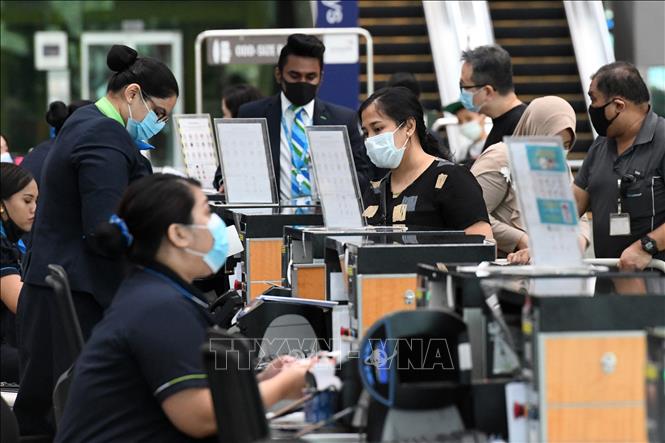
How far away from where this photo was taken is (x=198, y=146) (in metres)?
7.76

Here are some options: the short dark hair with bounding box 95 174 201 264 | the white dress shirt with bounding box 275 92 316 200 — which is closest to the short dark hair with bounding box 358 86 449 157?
the short dark hair with bounding box 95 174 201 264

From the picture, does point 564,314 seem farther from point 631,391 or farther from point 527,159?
point 527,159

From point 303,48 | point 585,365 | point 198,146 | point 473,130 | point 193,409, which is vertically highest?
point 303,48

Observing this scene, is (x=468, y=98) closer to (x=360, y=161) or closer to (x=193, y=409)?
(x=360, y=161)

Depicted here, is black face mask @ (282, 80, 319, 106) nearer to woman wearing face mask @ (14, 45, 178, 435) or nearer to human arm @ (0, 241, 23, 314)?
human arm @ (0, 241, 23, 314)

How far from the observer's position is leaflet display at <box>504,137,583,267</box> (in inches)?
110

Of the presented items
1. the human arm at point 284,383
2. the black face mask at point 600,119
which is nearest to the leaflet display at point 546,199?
the human arm at point 284,383

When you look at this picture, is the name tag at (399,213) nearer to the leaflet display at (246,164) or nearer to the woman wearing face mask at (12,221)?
the leaflet display at (246,164)

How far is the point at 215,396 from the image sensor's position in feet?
8.75

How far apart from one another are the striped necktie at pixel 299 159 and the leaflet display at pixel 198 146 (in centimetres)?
126

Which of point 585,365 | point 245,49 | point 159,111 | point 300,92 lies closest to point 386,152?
point 159,111

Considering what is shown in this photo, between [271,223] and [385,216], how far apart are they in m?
0.75

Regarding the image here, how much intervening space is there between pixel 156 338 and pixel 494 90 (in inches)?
139

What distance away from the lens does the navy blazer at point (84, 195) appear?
4199mm
